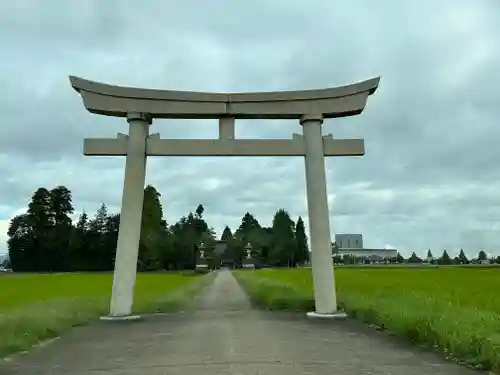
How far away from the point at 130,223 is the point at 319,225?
177 inches

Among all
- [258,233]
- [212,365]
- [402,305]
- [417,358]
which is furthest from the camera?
[258,233]

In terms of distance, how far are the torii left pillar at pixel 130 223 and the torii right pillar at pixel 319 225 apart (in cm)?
407

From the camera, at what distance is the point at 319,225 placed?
45.1 feet

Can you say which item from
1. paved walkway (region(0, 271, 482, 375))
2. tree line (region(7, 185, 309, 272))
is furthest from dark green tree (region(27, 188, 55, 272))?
paved walkway (region(0, 271, 482, 375))

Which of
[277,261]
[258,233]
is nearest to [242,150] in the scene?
[277,261]

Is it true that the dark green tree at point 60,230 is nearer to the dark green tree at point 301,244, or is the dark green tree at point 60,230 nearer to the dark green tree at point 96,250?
the dark green tree at point 96,250

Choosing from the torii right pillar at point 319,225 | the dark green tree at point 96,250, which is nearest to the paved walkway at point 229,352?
the torii right pillar at point 319,225

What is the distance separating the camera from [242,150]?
13.9m

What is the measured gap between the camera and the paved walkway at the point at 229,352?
6938 mm

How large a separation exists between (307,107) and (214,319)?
224 inches

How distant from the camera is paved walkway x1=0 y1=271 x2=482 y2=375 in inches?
273

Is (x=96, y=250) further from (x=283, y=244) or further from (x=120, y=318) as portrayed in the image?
(x=120, y=318)

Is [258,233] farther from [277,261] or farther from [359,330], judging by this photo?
[359,330]

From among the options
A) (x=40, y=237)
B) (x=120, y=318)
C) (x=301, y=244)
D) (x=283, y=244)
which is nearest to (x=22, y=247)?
(x=40, y=237)
